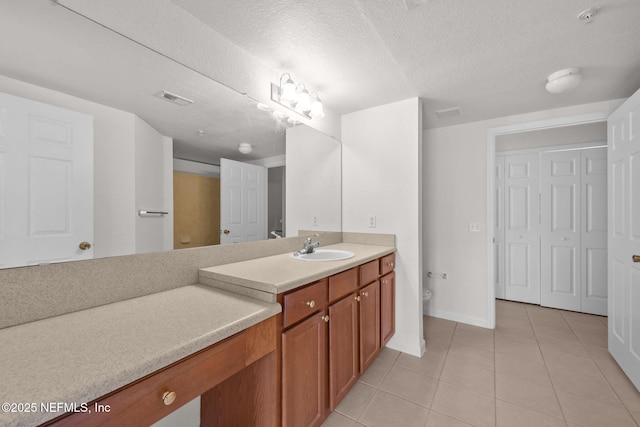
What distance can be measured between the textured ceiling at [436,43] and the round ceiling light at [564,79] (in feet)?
0.16

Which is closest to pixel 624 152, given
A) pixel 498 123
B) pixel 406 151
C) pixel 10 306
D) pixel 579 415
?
pixel 498 123

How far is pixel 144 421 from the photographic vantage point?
2.18ft

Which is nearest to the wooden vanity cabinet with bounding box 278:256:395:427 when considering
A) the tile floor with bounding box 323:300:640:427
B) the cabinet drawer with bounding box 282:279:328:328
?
the cabinet drawer with bounding box 282:279:328:328

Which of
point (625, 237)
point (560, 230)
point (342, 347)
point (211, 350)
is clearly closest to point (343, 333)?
point (342, 347)

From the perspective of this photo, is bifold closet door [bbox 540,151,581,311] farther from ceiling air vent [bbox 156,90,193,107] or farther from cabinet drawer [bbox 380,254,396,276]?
ceiling air vent [bbox 156,90,193,107]

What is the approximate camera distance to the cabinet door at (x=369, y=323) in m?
1.73

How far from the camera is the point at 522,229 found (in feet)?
11.3

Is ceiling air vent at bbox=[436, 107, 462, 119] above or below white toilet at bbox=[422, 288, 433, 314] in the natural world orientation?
above

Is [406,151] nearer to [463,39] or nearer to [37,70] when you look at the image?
[463,39]

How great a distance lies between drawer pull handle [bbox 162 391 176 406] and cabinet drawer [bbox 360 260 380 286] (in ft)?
4.02

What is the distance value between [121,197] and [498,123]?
3.18 metres

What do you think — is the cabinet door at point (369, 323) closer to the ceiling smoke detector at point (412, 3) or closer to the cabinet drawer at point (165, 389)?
the cabinet drawer at point (165, 389)

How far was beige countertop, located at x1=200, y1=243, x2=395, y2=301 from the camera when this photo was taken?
1.11m

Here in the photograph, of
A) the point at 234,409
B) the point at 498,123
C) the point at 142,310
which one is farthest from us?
the point at 498,123
